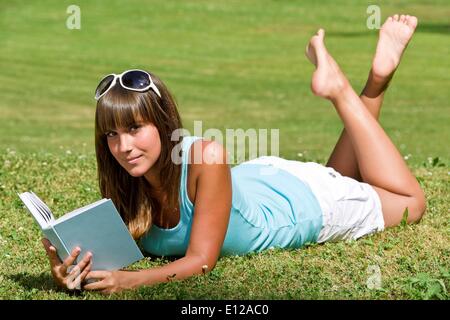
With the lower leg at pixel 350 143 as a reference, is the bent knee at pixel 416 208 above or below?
below

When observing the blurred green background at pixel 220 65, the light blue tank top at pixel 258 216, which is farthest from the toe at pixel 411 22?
the blurred green background at pixel 220 65

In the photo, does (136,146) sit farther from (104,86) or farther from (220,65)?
(220,65)

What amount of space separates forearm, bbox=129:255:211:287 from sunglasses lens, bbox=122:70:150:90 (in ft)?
2.67

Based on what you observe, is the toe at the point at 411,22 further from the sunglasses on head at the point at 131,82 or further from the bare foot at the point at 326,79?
the sunglasses on head at the point at 131,82

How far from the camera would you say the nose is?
4.64 meters

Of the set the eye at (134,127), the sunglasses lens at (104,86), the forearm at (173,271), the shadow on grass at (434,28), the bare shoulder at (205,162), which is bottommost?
the shadow on grass at (434,28)

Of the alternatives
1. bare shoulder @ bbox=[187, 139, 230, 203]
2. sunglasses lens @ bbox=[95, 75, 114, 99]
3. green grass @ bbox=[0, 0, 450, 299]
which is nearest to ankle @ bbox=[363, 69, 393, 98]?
green grass @ bbox=[0, 0, 450, 299]

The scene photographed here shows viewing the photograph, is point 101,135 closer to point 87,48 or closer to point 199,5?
point 87,48

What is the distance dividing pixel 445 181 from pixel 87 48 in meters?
17.4

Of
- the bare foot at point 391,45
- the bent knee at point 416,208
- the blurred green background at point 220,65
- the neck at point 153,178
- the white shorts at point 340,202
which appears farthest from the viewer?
the blurred green background at point 220,65

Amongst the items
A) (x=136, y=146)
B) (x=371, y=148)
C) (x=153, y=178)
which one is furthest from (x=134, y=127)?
(x=371, y=148)

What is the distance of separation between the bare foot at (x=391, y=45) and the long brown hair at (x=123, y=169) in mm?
1845

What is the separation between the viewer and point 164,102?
15.6 ft

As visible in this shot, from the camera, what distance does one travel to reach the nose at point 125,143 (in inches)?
183
